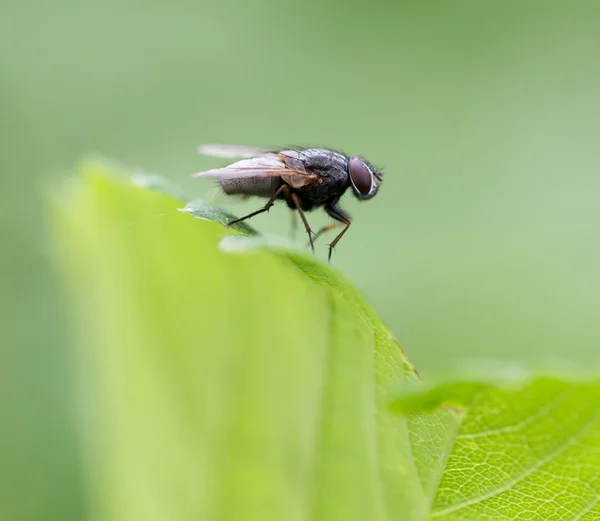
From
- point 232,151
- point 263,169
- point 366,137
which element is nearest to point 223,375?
point 263,169

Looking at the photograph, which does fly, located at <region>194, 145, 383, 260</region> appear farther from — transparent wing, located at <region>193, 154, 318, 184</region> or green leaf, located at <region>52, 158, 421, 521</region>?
green leaf, located at <region>52, 158, 421, 521</region>

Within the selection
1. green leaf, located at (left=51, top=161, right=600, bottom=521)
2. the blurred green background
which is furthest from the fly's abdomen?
the blurred green background

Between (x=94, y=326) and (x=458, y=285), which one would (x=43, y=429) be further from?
(x=458, y=285)

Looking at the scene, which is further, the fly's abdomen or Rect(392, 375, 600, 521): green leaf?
the fly's abdomen

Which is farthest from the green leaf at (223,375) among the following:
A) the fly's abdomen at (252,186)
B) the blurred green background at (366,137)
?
the blurred green background at (366,137)

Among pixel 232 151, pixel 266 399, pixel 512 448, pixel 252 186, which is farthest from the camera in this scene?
pixel 232 151

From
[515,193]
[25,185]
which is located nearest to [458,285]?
[515,193]

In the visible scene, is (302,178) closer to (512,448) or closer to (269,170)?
(269,170)

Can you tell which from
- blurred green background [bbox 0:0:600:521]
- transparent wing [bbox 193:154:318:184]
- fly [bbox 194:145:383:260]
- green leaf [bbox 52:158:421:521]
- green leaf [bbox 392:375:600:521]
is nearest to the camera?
green leaf [bbox 392:375:600:521]
